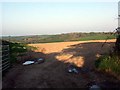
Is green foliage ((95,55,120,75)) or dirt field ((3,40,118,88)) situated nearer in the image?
dirt field ((3,40,118,88))

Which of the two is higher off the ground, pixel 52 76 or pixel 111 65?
pixel 111 65

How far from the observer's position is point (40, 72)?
1245 cm

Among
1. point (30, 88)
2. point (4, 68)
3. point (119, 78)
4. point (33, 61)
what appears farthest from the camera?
point (33, 61)

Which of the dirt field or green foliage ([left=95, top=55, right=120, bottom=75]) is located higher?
green foliage ([left=95, top=55, right=120, bottom=75])

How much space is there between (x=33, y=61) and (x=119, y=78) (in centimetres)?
669

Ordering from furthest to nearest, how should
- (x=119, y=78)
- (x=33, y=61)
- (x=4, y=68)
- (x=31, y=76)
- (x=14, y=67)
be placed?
(x=33, y=61)
(x=14, y=67)
(x=4, y=68)
(x=31, y=76)
(x=119, y=78)

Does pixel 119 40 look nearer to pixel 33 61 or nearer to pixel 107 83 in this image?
pixel 107 83

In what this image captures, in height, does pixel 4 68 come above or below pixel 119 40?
below

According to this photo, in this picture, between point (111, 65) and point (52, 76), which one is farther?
point (111, 65)

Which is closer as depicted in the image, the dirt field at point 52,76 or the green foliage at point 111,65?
the dirt field at point 52,76

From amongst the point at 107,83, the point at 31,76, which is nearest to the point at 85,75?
the point at 107,83

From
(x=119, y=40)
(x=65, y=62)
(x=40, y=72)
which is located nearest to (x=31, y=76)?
(x=40, y=72)

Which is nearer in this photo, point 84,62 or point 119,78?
point 119,78

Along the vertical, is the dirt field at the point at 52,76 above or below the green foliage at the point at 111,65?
below
